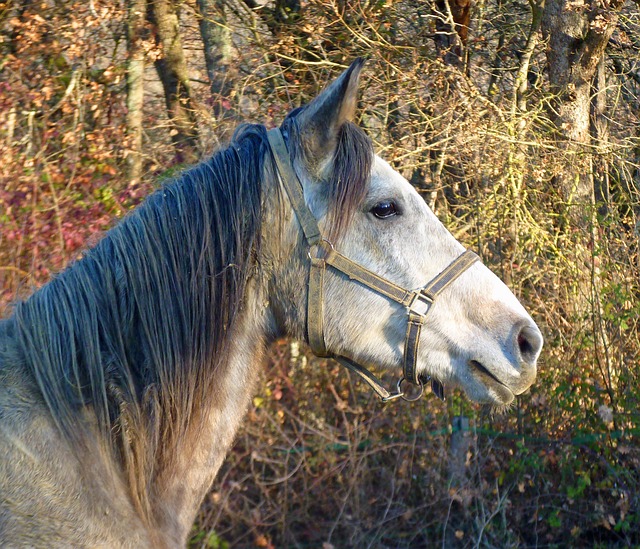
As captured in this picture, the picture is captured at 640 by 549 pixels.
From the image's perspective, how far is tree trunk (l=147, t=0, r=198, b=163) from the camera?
5.42m

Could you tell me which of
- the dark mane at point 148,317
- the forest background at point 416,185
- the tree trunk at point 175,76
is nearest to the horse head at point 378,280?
the dark mane at point 148,317

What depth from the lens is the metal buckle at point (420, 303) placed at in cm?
218

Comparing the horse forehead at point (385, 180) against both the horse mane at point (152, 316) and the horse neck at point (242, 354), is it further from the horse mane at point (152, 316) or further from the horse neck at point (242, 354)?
the horse neck at point (242, 354)

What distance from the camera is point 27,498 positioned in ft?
5.75

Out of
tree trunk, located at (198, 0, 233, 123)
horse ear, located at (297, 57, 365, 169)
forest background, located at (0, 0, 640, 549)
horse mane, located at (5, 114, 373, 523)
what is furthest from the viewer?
tree trunk, located at (198, 0, 233, 123)

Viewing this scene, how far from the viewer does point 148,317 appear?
1.96 m

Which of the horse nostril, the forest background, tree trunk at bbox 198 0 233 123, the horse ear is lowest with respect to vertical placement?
the forest background

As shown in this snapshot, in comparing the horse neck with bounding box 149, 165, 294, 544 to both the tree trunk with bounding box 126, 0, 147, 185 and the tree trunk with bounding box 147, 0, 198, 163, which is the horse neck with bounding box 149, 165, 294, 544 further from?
the tree trunk with bounding box 126, 0, 147, 185

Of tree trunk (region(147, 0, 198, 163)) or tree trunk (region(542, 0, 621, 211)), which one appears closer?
tree trunk (region(542, 0, 621, 211))

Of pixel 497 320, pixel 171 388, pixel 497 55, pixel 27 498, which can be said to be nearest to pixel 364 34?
pixel 497 55

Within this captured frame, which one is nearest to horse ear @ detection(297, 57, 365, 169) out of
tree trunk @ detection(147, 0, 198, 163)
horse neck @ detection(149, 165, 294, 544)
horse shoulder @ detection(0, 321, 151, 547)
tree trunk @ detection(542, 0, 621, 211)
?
horse neck @ detection(149, 165, 294, 544)

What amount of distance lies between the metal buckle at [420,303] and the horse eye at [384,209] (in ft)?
0.86

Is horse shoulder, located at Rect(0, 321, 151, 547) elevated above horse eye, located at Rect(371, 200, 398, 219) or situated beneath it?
situated beneath

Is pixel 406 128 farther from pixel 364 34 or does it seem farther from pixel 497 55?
pixel 497 55
